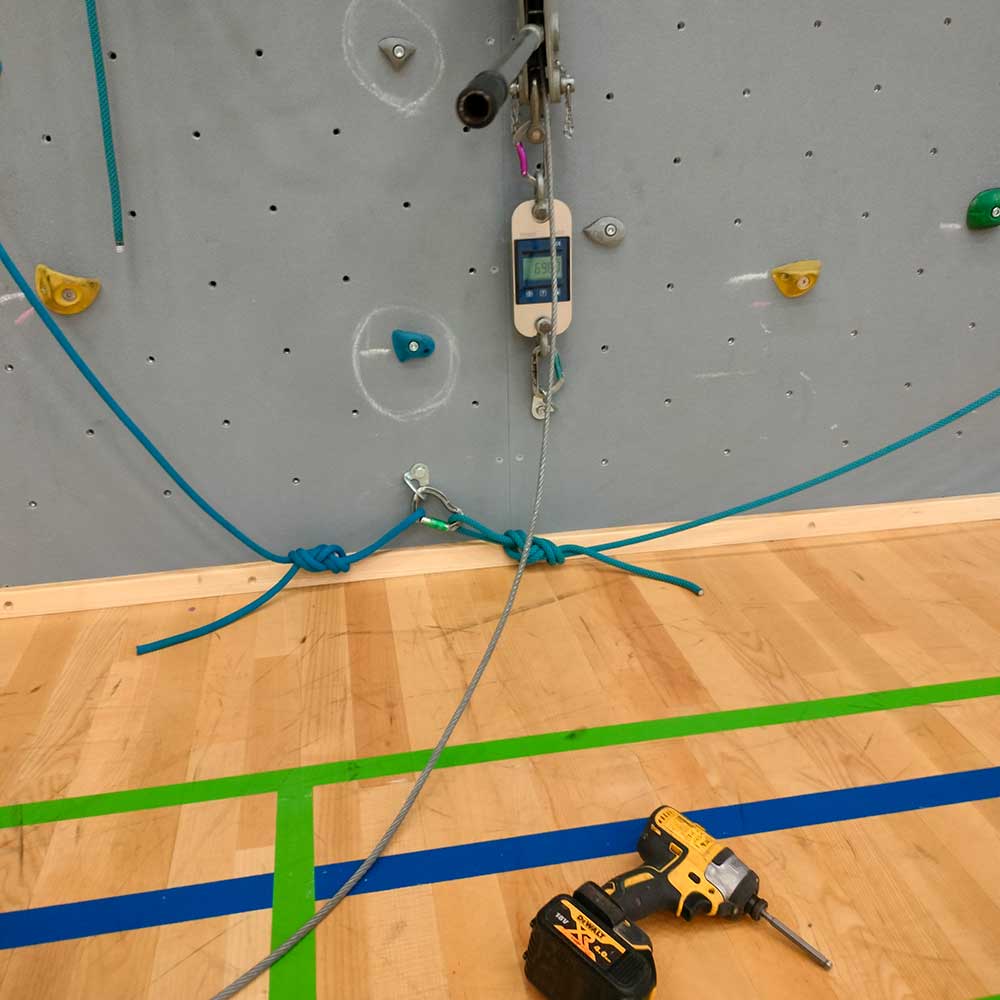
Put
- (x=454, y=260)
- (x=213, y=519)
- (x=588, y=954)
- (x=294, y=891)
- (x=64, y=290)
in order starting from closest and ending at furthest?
(x=588, y=954) < (x=294, y=891) < (x=64, y=290) < (x=454, y=260) < (x=213, y=519)

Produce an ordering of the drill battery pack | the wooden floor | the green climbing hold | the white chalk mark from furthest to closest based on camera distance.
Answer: the green climbing hold < the white chalk mark < the wooden floor < the drill battery pack

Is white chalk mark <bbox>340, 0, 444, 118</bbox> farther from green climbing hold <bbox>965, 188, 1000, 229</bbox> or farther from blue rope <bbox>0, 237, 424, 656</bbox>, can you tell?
green climbing hold <bbox>965, 188, 1000, 229</bbox>

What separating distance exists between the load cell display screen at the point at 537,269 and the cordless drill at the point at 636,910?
33.9 inches

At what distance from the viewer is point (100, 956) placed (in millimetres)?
1018

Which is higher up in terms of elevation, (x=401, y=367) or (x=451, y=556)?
(x=401, y=367)

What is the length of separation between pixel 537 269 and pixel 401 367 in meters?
0.30

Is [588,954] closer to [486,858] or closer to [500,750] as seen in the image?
[486,858]

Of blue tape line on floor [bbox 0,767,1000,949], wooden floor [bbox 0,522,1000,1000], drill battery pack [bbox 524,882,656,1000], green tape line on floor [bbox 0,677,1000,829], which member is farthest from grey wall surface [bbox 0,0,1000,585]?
drill battery pack [bbox 524,882,656,1000]

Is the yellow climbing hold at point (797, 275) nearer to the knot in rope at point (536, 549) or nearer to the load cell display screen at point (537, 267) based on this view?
the load cell display screen at point (537, 267)

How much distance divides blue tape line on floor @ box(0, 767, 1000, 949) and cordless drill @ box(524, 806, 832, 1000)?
3.7 inches

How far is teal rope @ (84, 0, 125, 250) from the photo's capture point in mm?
1253

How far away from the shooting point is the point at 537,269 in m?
1.49

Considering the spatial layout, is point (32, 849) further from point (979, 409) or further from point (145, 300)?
point (979, 409)

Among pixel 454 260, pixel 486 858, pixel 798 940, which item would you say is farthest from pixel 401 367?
pixel 798 940
